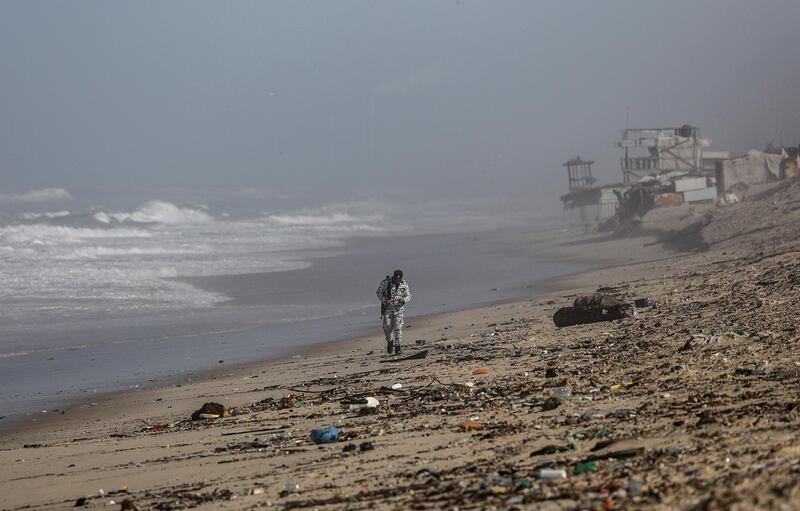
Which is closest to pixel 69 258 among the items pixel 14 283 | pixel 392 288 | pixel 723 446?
pixel 14 283

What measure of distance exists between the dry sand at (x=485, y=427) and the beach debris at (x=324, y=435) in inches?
3.5

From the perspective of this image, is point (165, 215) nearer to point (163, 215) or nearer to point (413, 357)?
point (163, 215)

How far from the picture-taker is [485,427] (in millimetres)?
8898

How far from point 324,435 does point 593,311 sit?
7798 mm

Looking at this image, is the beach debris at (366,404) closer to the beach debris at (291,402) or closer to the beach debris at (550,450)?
the beach debris at (291,402)

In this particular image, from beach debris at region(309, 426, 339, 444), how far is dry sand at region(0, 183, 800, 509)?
9 cm

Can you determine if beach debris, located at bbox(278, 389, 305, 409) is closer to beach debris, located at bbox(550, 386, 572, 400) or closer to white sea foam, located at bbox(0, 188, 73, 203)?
beach debris, located at bbox(550, 386, 572, 400)

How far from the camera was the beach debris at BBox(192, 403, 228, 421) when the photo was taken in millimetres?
11656

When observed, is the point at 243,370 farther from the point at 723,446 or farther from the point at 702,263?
the point at 702,263

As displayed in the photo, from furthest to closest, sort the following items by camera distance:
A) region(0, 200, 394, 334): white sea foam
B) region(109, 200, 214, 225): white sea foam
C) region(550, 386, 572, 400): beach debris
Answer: region(109, 200, 214, 225): white sea foam
region(0, 200, 394, 334): white sea foam
region(550, 386, 572, 400): beach debris

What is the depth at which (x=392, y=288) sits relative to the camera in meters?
16.0

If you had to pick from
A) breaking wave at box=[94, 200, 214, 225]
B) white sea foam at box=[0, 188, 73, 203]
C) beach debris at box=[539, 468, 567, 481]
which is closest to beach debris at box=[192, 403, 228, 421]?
beach debris at box=[539, 468, 567, 481]

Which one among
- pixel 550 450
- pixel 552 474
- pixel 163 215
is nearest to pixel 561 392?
pixel 550 450

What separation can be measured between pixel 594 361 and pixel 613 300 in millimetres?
4207
